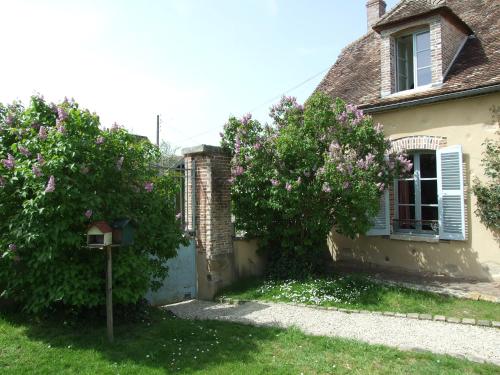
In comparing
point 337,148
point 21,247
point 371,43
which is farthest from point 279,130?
point 371,43

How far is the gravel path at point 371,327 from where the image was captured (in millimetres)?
4840

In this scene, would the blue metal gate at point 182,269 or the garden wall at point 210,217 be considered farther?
the garden wall at point 210,217

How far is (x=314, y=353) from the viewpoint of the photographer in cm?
464

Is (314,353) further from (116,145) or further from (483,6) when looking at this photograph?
(483,6)

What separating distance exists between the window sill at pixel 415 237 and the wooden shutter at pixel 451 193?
17 centimetres

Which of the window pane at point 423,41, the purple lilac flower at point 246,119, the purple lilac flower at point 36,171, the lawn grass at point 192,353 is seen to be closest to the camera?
the lawn grass at point 192,353

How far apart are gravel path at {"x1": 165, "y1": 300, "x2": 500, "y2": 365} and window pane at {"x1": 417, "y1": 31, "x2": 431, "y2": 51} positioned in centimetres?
652

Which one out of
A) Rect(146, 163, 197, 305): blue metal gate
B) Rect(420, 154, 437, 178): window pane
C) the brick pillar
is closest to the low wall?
the brick pillar

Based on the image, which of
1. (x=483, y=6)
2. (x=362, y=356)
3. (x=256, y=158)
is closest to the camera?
(x=362, y=356)

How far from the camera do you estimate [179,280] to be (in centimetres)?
766

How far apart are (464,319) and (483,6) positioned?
8.65 metres

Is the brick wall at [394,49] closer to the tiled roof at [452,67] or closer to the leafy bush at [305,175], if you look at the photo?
the tiled roof at [452,67]

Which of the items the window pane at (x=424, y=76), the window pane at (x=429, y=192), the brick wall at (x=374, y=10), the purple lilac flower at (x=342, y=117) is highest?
the brick wall at (x=374, y=10)

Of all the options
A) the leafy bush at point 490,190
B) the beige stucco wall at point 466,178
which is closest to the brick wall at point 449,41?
the beige stucco wall at point 466,178
